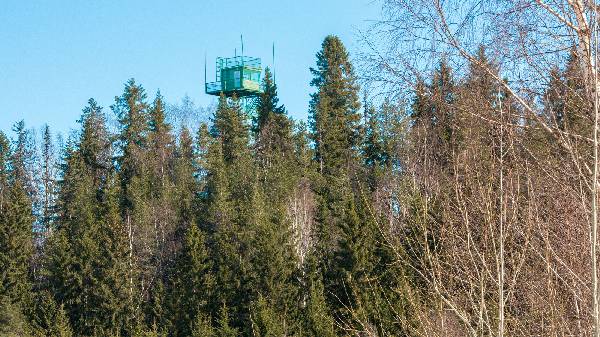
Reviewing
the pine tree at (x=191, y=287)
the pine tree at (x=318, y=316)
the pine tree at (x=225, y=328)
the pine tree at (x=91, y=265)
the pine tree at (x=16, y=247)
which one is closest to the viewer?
the pine tree at (x=318, y=316)

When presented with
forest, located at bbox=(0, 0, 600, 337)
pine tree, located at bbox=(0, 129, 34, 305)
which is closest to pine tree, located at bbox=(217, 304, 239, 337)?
forest, located at bbox=(0, 0, 600, 337)

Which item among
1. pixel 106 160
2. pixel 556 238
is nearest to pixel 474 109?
pixel 556 238

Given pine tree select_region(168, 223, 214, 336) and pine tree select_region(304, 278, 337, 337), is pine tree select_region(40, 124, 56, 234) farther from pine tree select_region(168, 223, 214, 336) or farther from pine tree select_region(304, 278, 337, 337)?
pine tree select_region(304, 278, 337, 337)

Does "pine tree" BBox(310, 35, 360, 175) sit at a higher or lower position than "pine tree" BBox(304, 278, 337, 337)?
higher

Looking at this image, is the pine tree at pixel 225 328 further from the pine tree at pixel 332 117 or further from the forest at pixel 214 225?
the pine tree at pixel 332 117

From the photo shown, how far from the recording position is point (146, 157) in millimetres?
52875

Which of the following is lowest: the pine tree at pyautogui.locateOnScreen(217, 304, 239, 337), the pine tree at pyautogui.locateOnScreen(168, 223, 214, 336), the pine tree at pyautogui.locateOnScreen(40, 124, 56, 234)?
the pine tree at pyautogui.locateOnScreen(217, 304, 239, 337)

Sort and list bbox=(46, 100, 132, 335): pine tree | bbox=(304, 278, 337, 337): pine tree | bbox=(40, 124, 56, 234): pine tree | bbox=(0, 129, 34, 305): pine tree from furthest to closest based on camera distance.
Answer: bbox=(40, 124, 56, 234): pine tree
bbox=(0, 129, 34, 305): pine tree
bbox=(46, 100, 132, 335): pine tree
bbox=(304, 278, 337, 337): pine tree

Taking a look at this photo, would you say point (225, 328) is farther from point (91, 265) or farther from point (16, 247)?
point (16, 247)

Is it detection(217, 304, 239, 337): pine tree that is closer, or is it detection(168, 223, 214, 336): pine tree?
detection(217, 304, 239, 337): pine tree

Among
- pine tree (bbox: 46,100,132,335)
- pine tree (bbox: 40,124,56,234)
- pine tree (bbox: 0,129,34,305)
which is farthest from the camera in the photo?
pine tree (bbox: 40,124,56,234)

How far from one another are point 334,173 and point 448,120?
42.4 m

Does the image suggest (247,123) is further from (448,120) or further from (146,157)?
(448,120)

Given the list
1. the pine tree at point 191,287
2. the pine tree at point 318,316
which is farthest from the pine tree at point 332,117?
the pine tree at point 318,316
